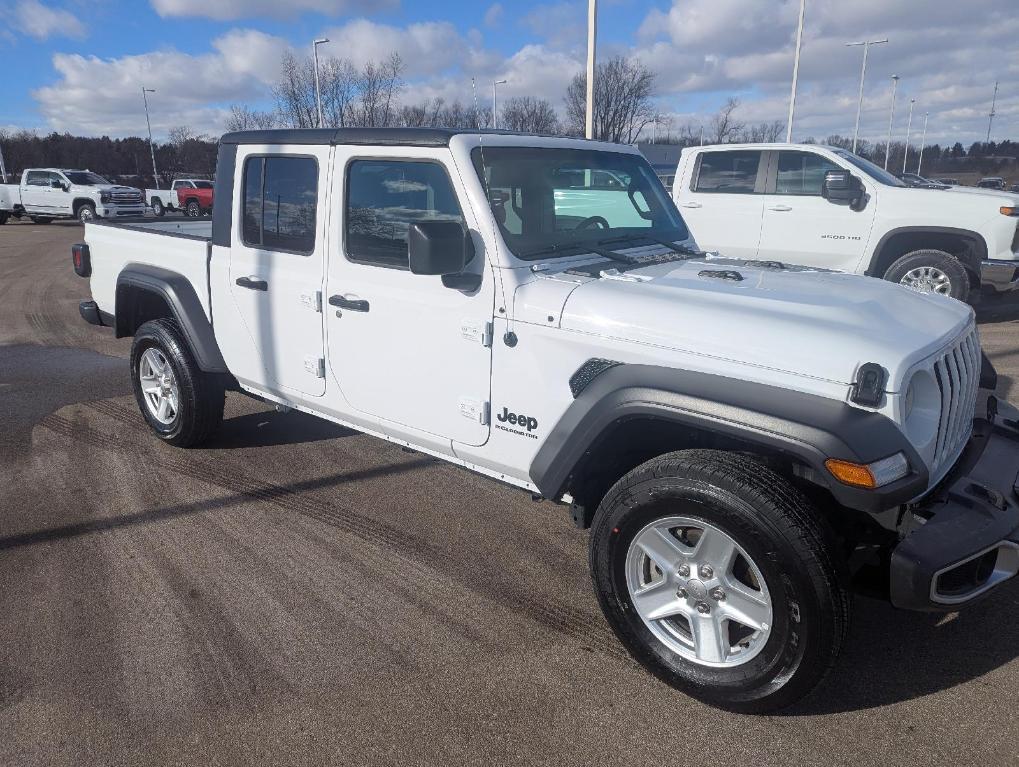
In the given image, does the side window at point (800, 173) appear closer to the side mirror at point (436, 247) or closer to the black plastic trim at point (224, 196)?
the black plastic trim at point (224, 196)

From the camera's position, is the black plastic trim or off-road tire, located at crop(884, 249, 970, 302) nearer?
the black plastic trim

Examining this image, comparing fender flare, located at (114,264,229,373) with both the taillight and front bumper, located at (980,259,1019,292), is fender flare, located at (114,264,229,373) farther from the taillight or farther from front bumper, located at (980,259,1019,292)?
front bumper, located at (980,259,1019,292)

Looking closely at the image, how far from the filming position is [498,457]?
3.29 m

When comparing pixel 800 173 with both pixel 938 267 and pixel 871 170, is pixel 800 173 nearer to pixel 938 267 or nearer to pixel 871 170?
pixel 871 170

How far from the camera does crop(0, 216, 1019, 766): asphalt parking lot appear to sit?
256cm

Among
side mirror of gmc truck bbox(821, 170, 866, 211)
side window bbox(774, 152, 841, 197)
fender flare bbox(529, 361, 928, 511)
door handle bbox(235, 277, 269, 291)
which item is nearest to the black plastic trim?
door handle bbox(235, 277, 269, 291)

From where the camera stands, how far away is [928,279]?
854 centimetres

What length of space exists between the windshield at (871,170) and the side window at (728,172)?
95cm

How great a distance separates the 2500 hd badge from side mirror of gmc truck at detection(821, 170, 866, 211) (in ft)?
20.3

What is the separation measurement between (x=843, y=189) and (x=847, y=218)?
0.58 metres

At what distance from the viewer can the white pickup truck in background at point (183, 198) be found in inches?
1141

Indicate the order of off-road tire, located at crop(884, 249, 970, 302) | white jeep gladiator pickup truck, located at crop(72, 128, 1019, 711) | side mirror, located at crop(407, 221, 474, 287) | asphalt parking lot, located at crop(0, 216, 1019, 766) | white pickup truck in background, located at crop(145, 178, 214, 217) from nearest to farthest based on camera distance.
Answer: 1. white jeep gladiator pickup truck, located at crop(72, 128, 1019, 711)
2. asphalt parking lot, located at crop(0, 216, 1019, 766)
3. side mirror, located at crop(407, 221, 474, 287)
4. off-road tire, located at crop(884, 249, 970, 302)
5. white pickup truck in background, located at crop(145, 178, 214, 217)

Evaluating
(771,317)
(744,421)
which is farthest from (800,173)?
(744,421)

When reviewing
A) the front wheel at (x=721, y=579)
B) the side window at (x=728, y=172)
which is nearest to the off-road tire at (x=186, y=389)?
the front wheel at (x=721, y=579)
